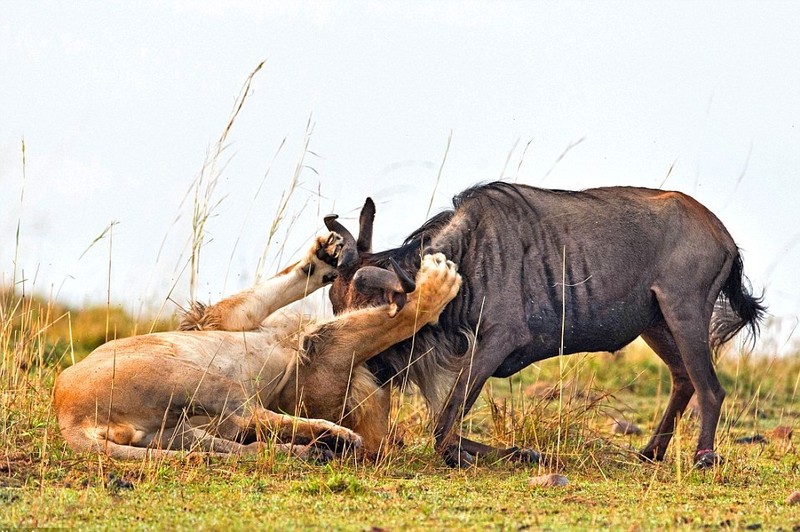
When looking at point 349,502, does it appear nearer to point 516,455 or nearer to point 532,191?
point 516,455

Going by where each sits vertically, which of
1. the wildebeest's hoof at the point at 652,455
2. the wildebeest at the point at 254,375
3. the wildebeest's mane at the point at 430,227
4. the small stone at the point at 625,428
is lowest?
the small stone at the point at 625,428

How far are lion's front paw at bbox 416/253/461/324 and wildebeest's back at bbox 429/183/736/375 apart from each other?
147mm

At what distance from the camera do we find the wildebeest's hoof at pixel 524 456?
233 inches

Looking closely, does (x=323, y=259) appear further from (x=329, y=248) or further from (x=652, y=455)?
(x=652, y=455)

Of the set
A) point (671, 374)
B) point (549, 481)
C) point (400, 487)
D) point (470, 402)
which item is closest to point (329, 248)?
point (470, 402)

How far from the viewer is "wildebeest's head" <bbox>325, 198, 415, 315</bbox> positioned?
5.72 m

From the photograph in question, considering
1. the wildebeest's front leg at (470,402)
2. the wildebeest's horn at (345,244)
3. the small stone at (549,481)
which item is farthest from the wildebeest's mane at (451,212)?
the small stone at (549,481)

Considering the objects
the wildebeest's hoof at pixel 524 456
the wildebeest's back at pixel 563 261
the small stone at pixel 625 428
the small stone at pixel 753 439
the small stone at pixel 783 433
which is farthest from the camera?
the small stone at pixel 625 428

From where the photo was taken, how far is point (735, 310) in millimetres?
6867

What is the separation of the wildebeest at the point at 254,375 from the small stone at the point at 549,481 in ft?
3.00

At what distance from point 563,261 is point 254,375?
6.07ft

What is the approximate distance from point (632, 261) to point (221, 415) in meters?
2.53

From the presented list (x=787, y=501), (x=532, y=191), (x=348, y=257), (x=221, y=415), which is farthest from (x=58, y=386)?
(x=787, y=501)

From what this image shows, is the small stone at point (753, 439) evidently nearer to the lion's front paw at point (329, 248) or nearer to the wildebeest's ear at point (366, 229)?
the wildebeest's ear at point (366, 229)
